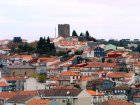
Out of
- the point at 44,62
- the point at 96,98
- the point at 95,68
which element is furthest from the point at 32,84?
the point at 44,62

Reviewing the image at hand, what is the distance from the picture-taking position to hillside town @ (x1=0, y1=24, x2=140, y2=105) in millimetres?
41125

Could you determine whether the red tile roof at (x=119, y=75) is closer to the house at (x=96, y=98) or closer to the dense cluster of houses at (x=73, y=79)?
the dense cluster of houses at (x=73, y=79)

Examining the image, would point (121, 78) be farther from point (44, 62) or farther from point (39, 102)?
point (39, 102)

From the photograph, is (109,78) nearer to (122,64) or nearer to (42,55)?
(122,64)

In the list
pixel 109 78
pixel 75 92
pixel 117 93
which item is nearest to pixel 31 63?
pixel 109 78

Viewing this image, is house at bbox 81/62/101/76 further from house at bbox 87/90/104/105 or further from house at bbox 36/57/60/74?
house at bbox 87/90/104/105

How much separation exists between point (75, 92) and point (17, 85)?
37.5 feet

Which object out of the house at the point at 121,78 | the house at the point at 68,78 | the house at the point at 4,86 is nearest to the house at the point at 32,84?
the house at the point at 4,86

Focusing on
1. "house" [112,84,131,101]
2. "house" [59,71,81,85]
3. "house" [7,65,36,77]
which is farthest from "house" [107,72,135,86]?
"house" [7,65,36,77]

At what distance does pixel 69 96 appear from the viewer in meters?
40.5

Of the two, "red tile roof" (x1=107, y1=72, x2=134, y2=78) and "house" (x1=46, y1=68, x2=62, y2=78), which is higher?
"red tile roof" (x1=107, y1=72, x2=134, y2=78)

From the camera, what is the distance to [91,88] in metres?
48.6

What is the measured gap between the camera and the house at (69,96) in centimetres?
4056

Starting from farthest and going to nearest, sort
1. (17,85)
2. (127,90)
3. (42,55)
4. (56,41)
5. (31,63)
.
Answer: (56,41) → (42,55) → (31,63) → (17,85) → (127,90)
